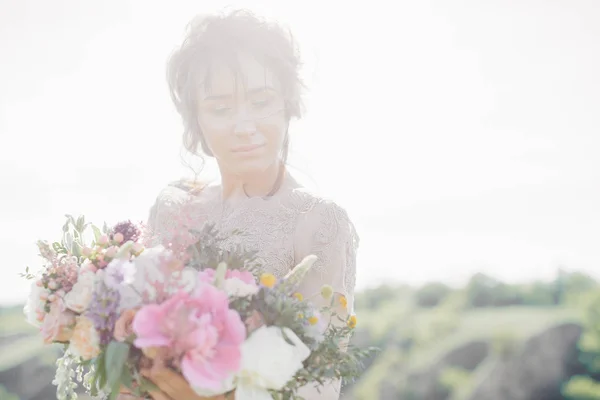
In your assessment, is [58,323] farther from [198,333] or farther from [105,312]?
[198,333]

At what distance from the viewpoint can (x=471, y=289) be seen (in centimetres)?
1284

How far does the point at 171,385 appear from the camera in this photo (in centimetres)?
204

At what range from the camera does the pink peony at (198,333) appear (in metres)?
1.87

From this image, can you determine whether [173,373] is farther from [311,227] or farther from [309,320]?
[311,227]

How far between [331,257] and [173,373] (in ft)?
3.02

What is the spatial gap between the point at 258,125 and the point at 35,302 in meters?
1.08

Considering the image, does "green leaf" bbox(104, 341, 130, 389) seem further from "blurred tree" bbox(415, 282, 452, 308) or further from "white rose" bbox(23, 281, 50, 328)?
"blurred tree" bbox(415, 282, 452, 308)

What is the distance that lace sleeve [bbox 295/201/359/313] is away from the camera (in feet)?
8.80

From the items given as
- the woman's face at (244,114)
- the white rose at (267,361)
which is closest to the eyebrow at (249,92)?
the woman's face at (244,114)

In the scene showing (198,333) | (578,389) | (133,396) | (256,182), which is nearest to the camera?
(198,333)

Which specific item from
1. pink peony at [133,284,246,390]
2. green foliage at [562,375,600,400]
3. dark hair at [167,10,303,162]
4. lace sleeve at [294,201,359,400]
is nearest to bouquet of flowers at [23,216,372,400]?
pink peony at [133,284,246,390]

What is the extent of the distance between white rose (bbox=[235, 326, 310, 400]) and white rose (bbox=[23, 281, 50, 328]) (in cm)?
79

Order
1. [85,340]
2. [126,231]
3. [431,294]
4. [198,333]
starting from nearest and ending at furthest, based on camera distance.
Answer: [198,333], [85,340], [126,231], [431,294]

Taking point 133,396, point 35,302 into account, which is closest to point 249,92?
point 35,302
